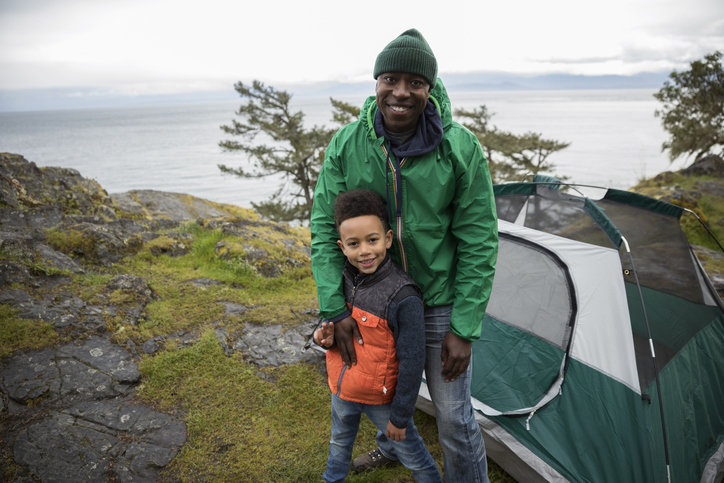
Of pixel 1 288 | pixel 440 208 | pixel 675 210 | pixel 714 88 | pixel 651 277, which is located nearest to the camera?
pixel 440 208

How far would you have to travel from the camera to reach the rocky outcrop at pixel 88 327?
2.49m

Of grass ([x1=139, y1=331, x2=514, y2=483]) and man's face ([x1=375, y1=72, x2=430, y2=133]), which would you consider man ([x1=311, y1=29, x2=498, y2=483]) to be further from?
grass ([x1=139, y1=331, x2=514, y2=483])

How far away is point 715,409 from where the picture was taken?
8.87 ft

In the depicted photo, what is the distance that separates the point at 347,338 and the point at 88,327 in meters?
2.91

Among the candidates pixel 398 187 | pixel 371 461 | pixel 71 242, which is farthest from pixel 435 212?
pixel 71 242

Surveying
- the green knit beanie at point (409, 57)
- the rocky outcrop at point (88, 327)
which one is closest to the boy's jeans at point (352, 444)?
the rocky outcrop at point (88, 327)

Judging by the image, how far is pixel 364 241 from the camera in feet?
6.04

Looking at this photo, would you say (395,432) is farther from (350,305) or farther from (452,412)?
(350,305)

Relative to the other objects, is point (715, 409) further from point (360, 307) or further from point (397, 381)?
point (360, 307)

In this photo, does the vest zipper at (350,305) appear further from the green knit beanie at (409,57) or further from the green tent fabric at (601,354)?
the green tent fabric at (601,354)

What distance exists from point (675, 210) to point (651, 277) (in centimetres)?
80

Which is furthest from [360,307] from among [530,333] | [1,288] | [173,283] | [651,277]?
[1,288]

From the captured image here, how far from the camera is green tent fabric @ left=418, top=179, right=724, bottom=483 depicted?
7.86 ft

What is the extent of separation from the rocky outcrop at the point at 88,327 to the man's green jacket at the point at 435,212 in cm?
192
